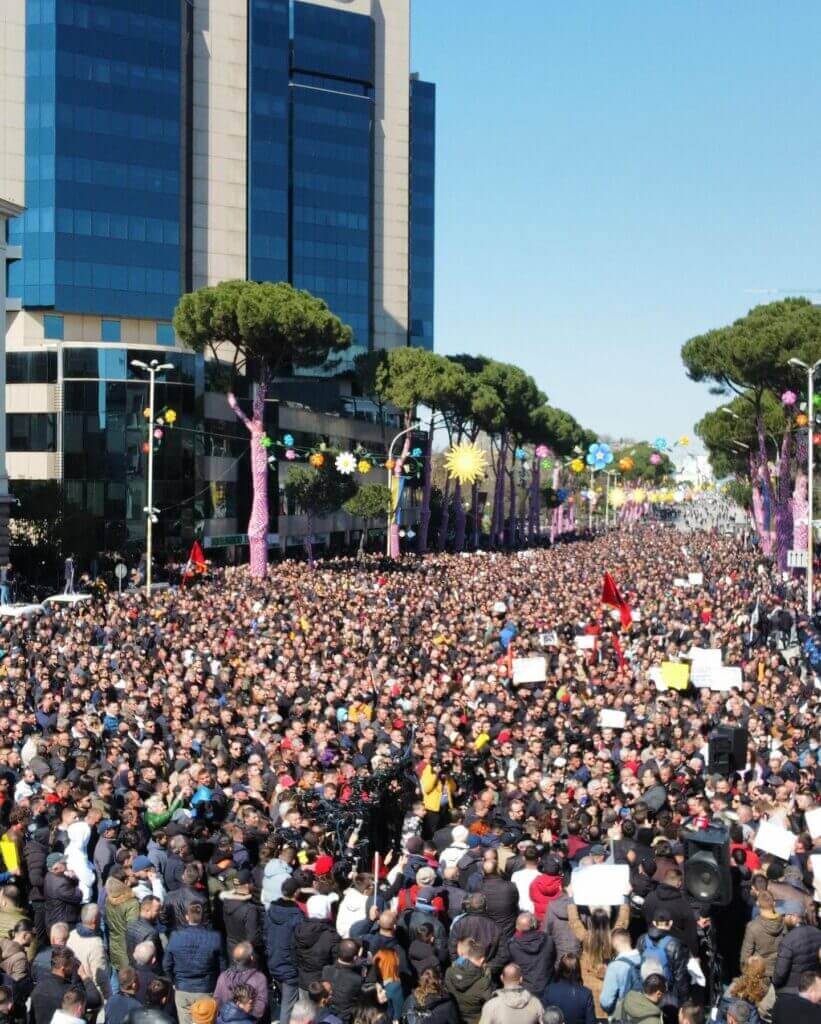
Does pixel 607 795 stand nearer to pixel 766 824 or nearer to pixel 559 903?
pixel 766 824

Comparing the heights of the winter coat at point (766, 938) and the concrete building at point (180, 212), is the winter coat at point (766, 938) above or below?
below

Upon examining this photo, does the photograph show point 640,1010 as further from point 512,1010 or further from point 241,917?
point 241,917

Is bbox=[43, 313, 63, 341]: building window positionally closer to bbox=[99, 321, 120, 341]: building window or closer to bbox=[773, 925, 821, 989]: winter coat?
bbox=[99, 321, 120, 341]: building window

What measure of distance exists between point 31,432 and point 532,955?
191 feet

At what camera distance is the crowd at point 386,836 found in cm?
962

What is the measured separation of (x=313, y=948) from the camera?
10.4 m

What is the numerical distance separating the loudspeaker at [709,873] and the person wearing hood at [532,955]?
1280 mm

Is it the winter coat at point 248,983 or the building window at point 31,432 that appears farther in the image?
the building window at point 31,432

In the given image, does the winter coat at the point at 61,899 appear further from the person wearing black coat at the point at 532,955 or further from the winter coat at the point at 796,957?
the winter coat at the point at 796,957

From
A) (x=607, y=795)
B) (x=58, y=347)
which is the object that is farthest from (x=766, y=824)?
(x=58, y=347)

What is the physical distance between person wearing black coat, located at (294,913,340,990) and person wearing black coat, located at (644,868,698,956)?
2.35 metres

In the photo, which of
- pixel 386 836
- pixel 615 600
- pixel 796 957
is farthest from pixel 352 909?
pixel 615 600

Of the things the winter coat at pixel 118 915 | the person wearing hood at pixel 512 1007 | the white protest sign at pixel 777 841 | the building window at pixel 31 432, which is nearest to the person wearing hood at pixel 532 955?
the person wearing hood at pixel 512 1007

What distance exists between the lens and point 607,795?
49.3 feet
